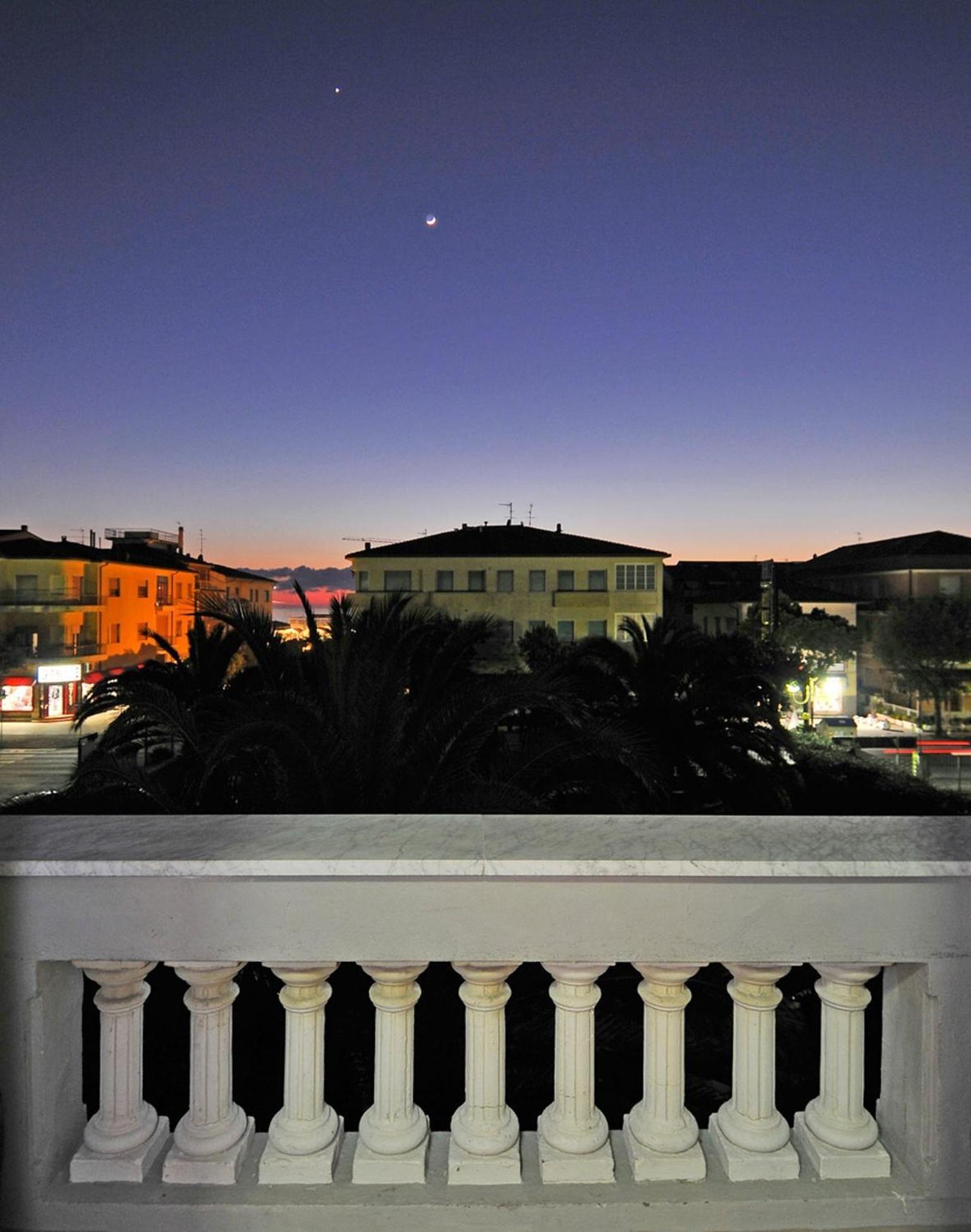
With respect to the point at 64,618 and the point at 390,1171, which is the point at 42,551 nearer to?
the point at 64,618

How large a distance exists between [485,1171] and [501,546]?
44.2 m

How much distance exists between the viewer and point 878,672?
1769 inches

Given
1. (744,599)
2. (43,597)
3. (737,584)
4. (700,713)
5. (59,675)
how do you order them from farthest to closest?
(737,584), (744,599), (43,597), (59,675), (700,713)

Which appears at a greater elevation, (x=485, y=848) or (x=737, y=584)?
(x=737, y=584)

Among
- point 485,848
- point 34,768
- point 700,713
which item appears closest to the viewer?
point 485,848

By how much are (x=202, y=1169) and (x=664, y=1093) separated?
1.05 m

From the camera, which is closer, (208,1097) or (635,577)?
(208,1097)

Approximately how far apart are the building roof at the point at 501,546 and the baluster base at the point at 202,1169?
141ft

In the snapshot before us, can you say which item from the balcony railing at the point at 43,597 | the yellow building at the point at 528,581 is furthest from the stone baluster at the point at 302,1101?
the balcony railing at the point at 43,597

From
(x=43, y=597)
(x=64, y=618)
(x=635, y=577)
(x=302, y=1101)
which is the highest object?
(x=635, y=577)

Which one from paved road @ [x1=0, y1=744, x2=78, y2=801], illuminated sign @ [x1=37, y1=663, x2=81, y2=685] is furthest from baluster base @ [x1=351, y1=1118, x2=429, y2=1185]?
illuminated sign @ [x1=37, y1=663, x2=81, y2=685]

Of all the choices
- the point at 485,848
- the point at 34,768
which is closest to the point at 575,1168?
Result: the point at 485,848

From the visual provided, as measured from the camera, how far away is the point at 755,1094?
195 cm

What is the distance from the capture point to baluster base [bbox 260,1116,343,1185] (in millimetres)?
1916
